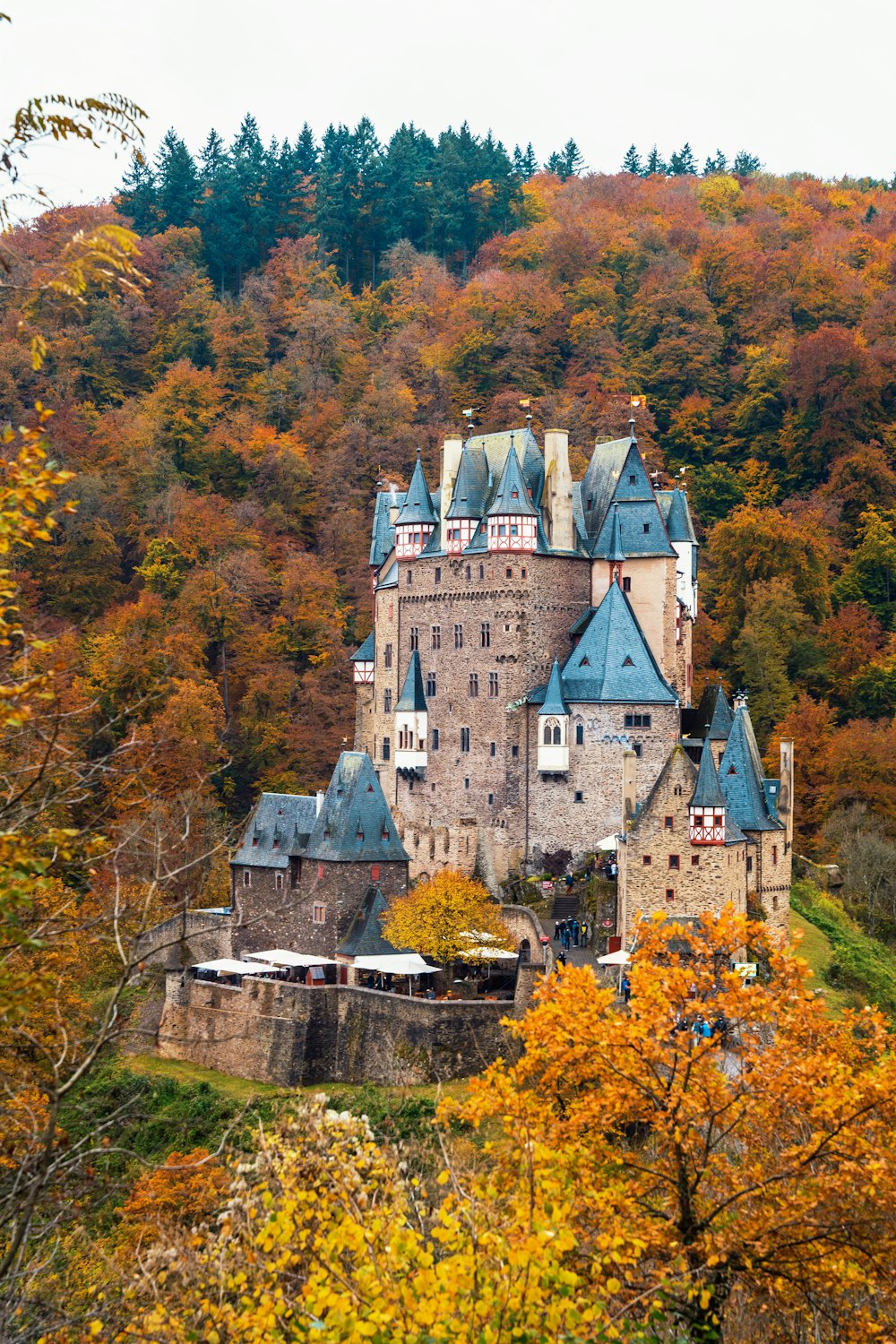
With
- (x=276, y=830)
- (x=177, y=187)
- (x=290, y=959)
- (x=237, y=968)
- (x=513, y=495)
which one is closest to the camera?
(x=237, y=968)

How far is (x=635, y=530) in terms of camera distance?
165 feet

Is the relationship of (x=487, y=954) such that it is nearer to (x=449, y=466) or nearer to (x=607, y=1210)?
(x=449, y=466)

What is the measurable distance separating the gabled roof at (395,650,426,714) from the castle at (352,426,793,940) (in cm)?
6

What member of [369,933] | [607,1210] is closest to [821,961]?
[369,933]

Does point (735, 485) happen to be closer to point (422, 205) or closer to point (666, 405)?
point (666, 405)

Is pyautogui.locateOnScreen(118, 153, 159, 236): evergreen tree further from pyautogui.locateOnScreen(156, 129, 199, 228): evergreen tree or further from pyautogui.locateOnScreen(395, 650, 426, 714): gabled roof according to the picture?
pyautogui.locateOnScreen(395, 650, 426, 714): gabled roof

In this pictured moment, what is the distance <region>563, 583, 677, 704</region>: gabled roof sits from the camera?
46.6m

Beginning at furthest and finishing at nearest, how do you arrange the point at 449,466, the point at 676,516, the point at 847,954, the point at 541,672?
the point at 676,516 < the point at 449,466 < the point at 541,672 < the point at 847,954

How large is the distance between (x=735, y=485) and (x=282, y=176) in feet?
164

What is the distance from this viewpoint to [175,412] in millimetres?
79500

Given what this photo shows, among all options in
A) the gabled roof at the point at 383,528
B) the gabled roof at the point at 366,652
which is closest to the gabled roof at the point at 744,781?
the gabled roof at the point at 366,652

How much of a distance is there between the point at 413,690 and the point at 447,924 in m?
10.2

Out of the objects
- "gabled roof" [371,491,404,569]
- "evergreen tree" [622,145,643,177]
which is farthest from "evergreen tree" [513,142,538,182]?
"gabled roof" [371,491,404,569]

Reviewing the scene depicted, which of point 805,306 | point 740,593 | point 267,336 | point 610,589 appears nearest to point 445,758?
point 610,589
